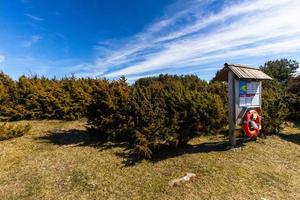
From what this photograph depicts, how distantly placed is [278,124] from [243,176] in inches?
182

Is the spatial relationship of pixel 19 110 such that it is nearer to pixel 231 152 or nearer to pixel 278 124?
pixel 231 152

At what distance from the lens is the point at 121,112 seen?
24.0ft

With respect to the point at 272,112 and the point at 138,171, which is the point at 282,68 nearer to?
the point at 272,112

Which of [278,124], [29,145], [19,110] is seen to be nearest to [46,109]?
[19,110]

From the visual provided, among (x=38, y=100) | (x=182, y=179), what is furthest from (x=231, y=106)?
(x=38, y=100)

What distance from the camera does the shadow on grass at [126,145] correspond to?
6.56 metres

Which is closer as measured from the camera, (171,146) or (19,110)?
(171,146)

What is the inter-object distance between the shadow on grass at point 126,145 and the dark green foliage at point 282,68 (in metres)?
33.1

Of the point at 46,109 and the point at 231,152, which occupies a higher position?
the point at 46,109

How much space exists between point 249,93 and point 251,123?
3.03 ft

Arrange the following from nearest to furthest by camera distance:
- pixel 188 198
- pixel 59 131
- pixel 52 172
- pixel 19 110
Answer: pixel 188 198 < pixel 52 172 < pixel 59 131 < pixel 19 110

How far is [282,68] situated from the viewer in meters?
39.2

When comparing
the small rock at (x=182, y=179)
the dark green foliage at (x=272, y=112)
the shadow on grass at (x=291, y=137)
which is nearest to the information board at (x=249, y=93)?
the dark green foliage at (x=272, y=112)

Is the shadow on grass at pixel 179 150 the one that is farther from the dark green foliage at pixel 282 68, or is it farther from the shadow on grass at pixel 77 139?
the dark green foliage at pixel 282 68
